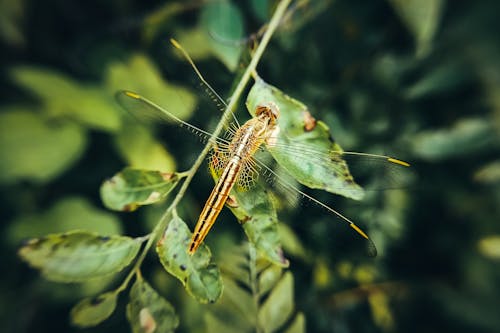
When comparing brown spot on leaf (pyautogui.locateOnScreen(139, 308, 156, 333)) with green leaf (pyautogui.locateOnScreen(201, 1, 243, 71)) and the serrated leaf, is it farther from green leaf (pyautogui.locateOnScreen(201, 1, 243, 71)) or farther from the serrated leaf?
green leaf (pyautogui.locateOnScreen(201, 1, 243, 71))

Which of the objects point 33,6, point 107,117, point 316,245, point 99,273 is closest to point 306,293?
point 316,245

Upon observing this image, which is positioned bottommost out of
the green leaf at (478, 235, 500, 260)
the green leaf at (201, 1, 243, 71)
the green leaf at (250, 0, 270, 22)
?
the green leaf at (478, 235, 500, 260)

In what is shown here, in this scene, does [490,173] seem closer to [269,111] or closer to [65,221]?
[269,111]

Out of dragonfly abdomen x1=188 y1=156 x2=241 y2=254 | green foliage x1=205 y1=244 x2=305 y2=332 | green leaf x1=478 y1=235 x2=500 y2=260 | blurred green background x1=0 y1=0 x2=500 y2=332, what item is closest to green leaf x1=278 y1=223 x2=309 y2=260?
blurred green background x1=0 y1=0 x2=500 y2=332

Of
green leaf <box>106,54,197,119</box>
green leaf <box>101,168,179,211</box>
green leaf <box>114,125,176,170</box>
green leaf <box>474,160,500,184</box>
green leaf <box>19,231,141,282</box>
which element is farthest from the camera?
green leaf <box>474,160,500,184</box>

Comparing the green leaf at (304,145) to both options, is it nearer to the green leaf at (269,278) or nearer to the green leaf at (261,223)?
the green leaf at (261,223)

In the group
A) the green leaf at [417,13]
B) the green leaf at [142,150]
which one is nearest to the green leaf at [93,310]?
the green leaf at [142,150]
